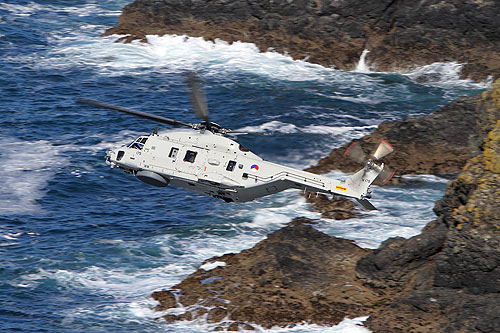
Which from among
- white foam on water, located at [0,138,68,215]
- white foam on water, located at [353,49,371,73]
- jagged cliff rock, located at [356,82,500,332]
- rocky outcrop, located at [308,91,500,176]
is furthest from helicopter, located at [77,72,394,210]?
white foam on water, located at [353,49,371,73]

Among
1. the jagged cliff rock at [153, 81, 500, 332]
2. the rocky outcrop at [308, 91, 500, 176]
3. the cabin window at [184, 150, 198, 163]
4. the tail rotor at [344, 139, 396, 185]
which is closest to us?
the jagged cliff rock at [153, 81, 500, 332]

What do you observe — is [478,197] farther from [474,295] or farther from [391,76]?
[391,76]


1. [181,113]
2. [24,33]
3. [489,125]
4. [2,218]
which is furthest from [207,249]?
[24,33]

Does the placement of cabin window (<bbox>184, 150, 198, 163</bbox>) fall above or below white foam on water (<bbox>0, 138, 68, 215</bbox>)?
above

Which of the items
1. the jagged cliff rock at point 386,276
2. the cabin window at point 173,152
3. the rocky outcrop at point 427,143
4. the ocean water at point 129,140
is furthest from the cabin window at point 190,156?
the rocky outcrop at point 427,143

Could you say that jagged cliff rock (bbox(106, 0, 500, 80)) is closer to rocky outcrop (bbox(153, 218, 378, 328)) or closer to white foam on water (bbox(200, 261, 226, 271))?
rocky outcrop (bbox(153, 218, 378, 328))

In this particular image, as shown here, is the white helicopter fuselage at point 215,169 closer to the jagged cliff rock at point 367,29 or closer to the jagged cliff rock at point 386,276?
the jagged cliff rock at point 386,276

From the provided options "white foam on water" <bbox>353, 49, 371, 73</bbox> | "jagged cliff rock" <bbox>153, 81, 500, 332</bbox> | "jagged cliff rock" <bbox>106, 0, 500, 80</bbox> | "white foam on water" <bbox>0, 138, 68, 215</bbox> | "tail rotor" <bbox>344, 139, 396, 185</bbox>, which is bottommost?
"white foam on water" <bbox>0, 138, 68, 215</bbox>
